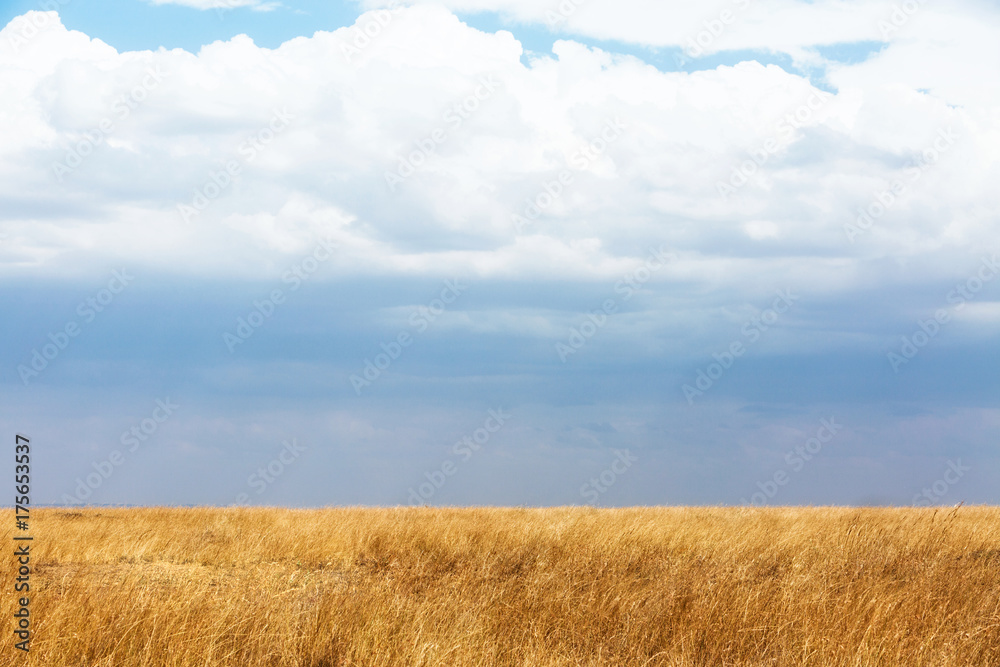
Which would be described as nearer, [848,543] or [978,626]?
[978,626]

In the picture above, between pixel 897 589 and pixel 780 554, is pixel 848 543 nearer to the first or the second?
pixel 780 554

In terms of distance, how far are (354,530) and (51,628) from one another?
8.39m

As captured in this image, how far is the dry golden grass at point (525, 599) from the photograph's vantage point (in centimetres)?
655

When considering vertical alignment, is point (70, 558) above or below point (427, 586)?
below

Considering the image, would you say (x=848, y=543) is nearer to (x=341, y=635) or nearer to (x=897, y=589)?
(x=897, y=589)

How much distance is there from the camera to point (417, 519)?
17.2 meters

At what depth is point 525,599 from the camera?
8.01m

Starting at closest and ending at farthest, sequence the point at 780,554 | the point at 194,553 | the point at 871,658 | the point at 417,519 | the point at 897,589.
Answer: the point at 871,658 → the point at 897,589 → the point at 780,554 → the point at 194,553 → the point at 417,519

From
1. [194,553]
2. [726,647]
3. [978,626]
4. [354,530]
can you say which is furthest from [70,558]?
[978,626]

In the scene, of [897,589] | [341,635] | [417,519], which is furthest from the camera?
[417,519]

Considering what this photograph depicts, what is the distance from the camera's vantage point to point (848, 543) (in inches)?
510

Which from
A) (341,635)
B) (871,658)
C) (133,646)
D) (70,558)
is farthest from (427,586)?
(70,558)

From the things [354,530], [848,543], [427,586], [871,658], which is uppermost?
[871,658]

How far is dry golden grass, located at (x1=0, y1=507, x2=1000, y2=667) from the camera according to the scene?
655 centimetres
